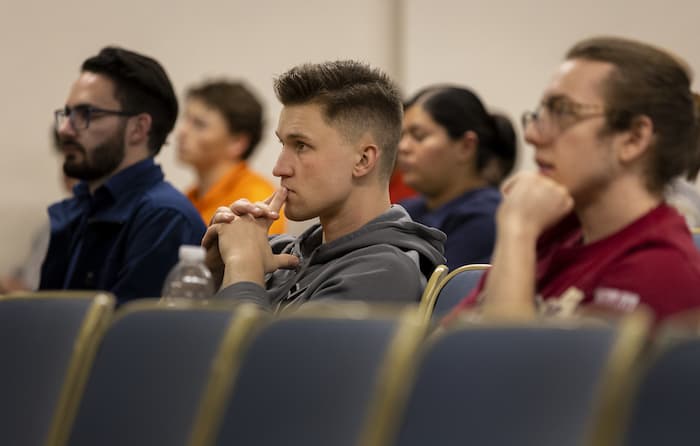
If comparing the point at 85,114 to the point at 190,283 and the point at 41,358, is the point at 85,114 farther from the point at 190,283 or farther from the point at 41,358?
the point at 41,358

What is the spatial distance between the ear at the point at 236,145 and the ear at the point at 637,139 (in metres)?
3.53

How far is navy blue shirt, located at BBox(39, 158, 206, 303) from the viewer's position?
10.1 feet

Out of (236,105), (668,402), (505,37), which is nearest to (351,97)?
(668,402)

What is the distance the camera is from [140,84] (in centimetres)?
346

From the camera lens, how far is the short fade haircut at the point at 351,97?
2.46 meters

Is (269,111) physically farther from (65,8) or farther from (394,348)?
(394,348)

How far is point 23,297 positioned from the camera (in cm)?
188

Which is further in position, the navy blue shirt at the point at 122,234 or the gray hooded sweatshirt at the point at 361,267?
the navy blue shirt at the point at 122,234

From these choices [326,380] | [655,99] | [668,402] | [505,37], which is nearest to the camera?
[668,402]

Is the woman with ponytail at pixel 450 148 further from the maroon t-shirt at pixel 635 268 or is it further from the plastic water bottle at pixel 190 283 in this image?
the maroon t-shirt at pixel 635 268

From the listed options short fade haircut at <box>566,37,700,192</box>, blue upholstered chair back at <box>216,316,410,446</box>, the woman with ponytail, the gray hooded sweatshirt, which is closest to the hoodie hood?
the gray hooded sweatshirt

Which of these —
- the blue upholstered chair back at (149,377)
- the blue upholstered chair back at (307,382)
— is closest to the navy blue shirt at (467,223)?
the blue upholstered chair back at (149,377)

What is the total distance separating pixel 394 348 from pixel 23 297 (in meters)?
0.80

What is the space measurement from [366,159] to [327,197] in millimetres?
124
